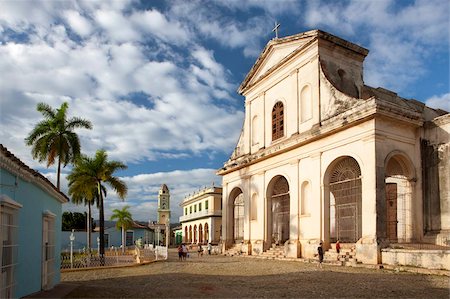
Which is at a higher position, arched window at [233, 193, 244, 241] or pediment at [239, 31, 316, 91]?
pediment at [239, 31, 316, 91]

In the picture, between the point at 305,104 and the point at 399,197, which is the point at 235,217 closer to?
the point at 305,104

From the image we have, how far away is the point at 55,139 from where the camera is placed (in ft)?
81.5

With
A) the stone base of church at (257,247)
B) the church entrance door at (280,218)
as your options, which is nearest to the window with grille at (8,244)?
the stone base of church at (257,247)

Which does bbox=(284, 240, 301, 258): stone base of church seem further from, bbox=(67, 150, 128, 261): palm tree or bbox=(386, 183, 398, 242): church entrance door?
bbox=(67, 150, 128, 261): palm tree

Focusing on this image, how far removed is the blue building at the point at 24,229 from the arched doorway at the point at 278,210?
14.5 metres

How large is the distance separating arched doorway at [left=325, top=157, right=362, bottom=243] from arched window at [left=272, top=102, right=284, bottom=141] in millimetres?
4134

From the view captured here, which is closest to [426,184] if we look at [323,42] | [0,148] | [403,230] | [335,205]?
[403,230]

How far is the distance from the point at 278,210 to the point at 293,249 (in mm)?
6552

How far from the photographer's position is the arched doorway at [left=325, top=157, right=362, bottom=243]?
19812 mm

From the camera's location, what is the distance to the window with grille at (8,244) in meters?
6.87

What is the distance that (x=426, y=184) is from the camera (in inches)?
701

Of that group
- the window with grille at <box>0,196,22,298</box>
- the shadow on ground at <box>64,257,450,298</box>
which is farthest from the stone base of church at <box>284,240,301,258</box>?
the window with grille at <box>0,196,22,298</box>

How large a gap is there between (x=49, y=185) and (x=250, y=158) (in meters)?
16.5

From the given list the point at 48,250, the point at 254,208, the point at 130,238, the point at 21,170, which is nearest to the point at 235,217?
the point at 254,208
